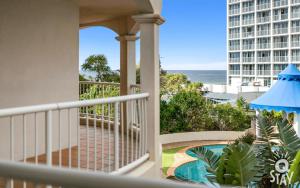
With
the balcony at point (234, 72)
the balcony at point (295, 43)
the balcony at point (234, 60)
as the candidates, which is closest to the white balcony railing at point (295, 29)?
the balcony at point (295, 43)

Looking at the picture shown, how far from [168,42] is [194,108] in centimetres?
6575

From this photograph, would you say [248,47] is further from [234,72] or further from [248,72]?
[234,72]

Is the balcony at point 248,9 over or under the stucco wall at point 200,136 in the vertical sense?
over

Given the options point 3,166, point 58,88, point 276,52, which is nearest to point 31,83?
point 58,88

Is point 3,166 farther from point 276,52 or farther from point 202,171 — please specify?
point 276,52

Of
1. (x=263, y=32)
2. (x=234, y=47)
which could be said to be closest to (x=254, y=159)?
(x=263, y=32)

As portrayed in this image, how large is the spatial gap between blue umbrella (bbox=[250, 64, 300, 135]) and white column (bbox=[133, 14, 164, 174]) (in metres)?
5.50

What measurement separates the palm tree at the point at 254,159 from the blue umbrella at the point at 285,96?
4950mm

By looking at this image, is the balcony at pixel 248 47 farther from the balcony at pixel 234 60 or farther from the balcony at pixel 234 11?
the balcony at pixel 234 11

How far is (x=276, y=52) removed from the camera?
58219mm

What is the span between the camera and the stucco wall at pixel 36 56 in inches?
225

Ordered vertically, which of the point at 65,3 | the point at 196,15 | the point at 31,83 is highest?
the point at 196,15

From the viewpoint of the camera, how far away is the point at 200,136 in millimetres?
16375

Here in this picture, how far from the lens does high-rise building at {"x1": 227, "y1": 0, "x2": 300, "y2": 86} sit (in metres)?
56.0
